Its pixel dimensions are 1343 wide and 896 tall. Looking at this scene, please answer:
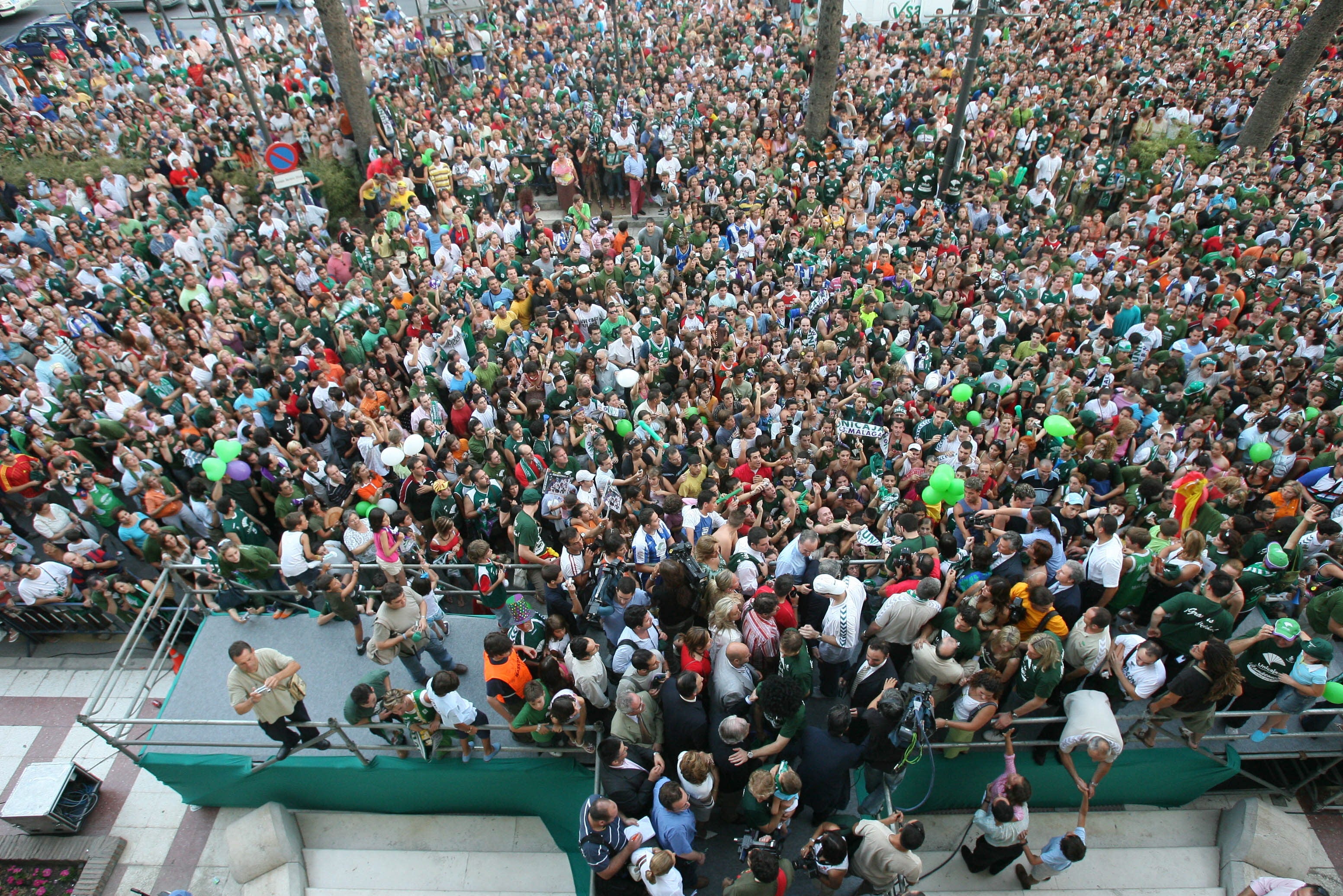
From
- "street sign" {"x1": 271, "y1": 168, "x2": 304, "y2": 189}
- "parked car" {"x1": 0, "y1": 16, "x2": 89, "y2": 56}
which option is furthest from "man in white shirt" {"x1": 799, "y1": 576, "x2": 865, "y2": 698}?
"parked car" {"x1": 0, "y1": 16, "x2": 89, "y2": 56}

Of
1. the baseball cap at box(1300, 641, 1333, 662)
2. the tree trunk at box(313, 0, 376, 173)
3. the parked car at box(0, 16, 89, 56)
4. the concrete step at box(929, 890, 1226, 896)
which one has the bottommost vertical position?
the concrete step at box(929, 890, 1226, 896)

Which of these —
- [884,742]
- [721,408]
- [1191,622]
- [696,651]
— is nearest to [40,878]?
[696,651]

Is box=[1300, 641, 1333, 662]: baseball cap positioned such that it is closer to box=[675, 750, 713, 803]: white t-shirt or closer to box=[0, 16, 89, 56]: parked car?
box=[675, 750, 713, 803]: white t-shirt

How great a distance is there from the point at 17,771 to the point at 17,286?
8.02 meters

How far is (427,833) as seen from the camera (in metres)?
7.01

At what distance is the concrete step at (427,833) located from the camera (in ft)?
22.7

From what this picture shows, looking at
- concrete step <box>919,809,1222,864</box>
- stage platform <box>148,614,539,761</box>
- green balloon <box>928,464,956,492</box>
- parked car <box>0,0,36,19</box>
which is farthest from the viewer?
parked car <box>0,0,36,19</box>

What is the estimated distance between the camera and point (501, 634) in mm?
5719

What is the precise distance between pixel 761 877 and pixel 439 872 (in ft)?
12.1

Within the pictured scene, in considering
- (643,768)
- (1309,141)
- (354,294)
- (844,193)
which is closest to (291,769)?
(643,768)

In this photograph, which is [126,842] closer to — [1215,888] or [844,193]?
[1215,888]

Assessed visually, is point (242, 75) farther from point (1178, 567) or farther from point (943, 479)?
point (1178, 567)

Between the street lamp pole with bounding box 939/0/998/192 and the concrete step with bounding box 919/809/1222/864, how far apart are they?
12.0 metres

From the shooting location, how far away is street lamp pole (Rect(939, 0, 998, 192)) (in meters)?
12.6
